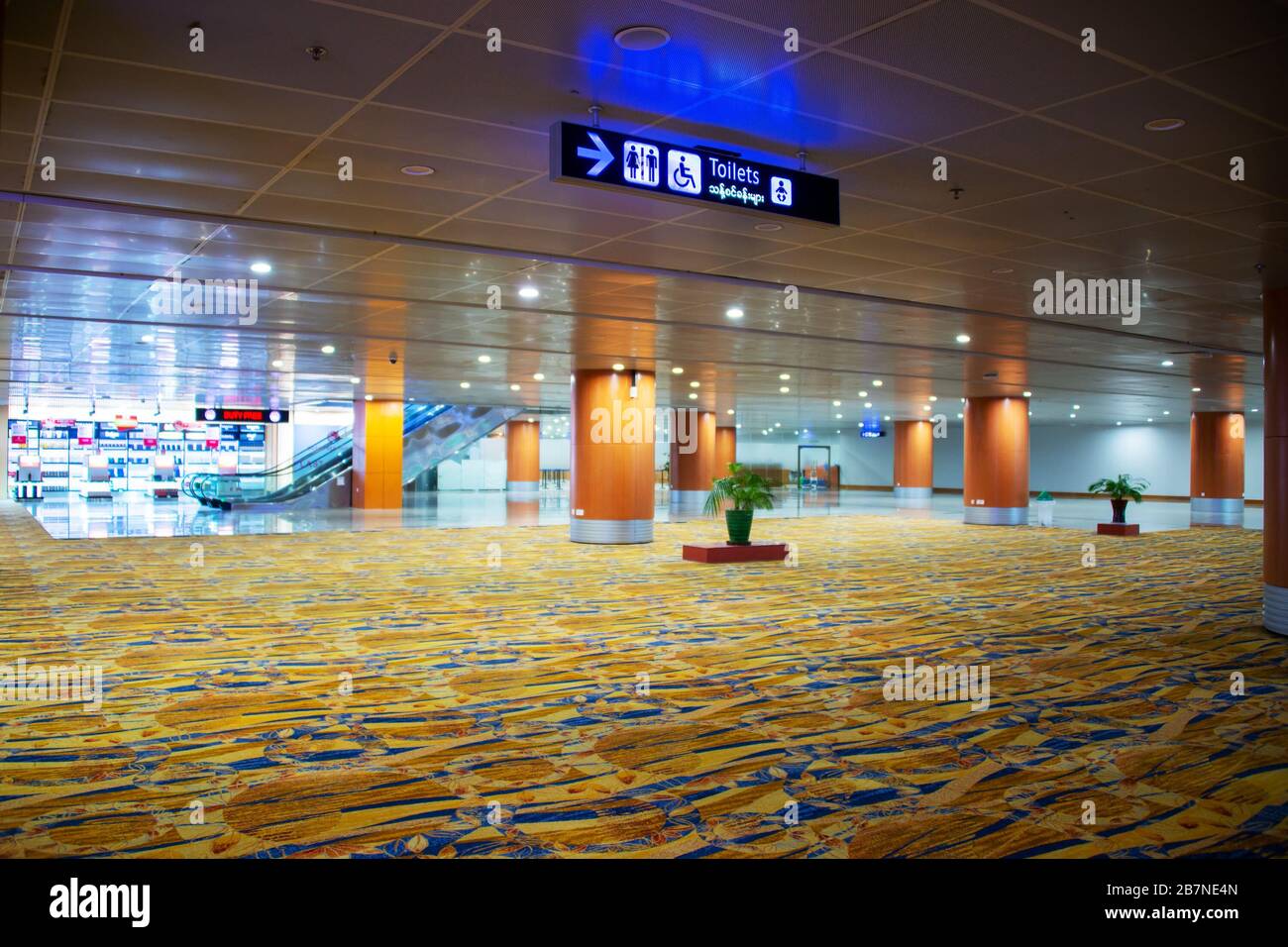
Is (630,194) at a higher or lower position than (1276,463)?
higher

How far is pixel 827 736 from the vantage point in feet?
19.9

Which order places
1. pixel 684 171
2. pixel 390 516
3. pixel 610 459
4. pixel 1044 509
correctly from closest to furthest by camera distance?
1. pixel 684 171
2. pixel 610 459
3. pixel 390 516
4. pixel 1044 509

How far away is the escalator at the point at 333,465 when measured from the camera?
35.6 m

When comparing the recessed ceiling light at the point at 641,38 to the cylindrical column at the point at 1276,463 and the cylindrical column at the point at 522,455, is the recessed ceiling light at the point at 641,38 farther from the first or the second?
the cylindrical column at the point at 522,455

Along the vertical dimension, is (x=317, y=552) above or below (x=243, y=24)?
below

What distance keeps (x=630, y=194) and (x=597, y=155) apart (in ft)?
1.41

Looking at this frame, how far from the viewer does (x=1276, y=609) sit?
1009 centimetres

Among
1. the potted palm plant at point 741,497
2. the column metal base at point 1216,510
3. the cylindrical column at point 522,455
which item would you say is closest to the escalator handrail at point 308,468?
the cylindrical column at point 522,455

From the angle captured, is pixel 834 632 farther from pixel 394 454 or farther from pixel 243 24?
pixel 394 454

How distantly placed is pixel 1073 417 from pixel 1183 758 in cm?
4234

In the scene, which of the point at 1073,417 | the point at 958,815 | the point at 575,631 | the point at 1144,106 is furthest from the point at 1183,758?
the point at 1073,417

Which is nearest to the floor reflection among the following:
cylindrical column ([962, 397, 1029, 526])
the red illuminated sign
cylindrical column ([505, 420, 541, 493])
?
cylindrical column ([962, 397, 1029, 526])

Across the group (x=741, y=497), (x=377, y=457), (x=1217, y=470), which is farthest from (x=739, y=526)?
(x=1217, y=470)

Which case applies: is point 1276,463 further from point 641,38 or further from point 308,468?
point 308,468
